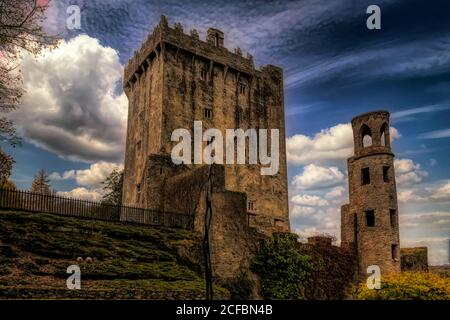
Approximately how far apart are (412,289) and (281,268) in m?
6.18

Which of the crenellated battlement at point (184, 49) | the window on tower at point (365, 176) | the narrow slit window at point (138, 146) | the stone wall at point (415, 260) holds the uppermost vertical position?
the crenellated battlement at point (184, 49)

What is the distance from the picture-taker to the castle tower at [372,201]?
3012cm

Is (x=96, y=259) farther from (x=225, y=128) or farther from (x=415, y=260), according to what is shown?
(x=415, y=260)

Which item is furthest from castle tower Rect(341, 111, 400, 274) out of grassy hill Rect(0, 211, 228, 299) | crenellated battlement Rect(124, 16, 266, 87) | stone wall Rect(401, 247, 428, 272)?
grassy hill Rect(0, 211, 228, 299)

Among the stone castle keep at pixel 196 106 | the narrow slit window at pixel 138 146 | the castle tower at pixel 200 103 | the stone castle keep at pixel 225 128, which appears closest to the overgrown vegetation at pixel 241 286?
the stone castle keep at pixel 225 128

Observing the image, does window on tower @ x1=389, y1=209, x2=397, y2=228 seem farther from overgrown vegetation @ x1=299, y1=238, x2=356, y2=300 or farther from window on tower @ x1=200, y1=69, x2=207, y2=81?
window on tower @ x1=200, y1=69, x2=207, y2=81

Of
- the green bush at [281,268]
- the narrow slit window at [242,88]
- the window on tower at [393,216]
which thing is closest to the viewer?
the green bush at [281,268]

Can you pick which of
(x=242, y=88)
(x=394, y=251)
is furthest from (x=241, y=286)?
(x=242, y=88)

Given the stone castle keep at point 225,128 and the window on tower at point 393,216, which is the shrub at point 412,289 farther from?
the window on tower at point 393,216

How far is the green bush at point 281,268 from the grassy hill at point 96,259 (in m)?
3.86

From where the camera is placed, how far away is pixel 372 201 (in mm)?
31062
